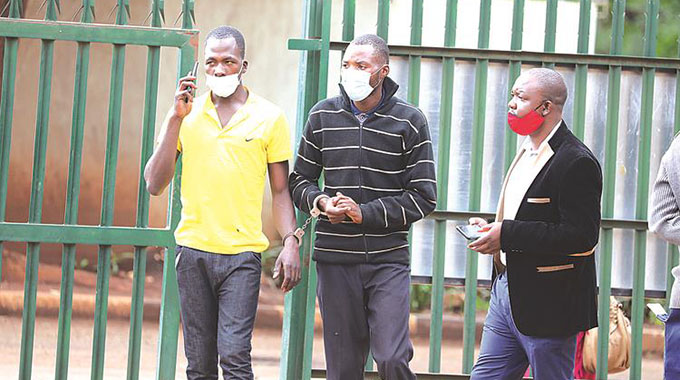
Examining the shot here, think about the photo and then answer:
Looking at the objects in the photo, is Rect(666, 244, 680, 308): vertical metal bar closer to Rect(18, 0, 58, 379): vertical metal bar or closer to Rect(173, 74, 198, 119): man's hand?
Rect(173, 74, 198, 119): man's hand

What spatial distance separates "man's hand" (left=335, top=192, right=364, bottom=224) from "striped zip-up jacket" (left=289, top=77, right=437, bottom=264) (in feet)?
0.30

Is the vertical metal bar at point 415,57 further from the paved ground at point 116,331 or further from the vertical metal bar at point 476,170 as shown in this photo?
the paved ground at point 116,331

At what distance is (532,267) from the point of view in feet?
15.2

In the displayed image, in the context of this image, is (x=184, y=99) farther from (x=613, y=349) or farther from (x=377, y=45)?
(x=613, y=349)

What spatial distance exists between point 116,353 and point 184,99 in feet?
18.7

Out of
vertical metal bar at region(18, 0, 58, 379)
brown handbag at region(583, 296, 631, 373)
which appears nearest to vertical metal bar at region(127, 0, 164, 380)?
vertical metal bar at region(18, 0, 58, 379)

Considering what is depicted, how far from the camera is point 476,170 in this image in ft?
20.2

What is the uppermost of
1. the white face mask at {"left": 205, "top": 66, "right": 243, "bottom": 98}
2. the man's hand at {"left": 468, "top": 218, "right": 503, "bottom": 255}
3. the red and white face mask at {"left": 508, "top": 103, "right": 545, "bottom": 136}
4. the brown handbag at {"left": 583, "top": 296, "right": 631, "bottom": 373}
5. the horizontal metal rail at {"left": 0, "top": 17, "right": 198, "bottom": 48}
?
the horizontal metal rail at {"left": 0, "top": 17, "right": 198, "bottom": 48}

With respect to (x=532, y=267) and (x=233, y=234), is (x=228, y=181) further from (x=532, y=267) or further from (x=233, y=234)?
(x=532, y=267)

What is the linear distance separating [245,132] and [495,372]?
5.24 ft

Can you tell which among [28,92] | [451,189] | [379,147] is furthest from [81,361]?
[379,147]

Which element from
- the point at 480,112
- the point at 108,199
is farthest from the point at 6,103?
the point at 480,112

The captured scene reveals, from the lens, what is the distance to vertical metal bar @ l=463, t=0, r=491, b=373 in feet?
20.1

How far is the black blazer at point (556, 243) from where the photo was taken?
4512mm
